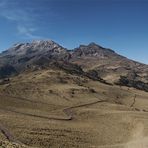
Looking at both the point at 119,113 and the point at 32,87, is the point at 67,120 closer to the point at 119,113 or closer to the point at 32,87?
the point at 119,113

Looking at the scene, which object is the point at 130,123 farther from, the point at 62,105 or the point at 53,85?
the point at 53,85

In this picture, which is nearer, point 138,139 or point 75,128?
point 138,139

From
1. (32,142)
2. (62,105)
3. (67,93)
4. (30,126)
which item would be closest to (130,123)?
(30,126)

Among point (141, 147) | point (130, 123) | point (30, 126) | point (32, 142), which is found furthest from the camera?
point (130, 123)

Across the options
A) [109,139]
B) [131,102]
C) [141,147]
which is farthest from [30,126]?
[131,102]

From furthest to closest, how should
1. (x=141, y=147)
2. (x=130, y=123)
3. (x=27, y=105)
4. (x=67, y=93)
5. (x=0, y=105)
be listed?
1. (x=67, y=93)
2. (x=27, y=105)
3. (x=0, y=105)
4. (x=130, y=123)
5. (x=141, y=147)

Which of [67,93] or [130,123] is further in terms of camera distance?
[67,93]

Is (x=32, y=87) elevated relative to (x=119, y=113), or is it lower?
elevated

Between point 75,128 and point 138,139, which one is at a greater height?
point 75,128

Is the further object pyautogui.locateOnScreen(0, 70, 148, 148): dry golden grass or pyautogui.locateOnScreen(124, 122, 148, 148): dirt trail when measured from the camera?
pyautogui.locateOnScreen(124, 122, 148, 148): dirt trail

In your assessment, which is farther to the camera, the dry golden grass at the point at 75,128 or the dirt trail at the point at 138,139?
the dirt trail at the point at 138,139
